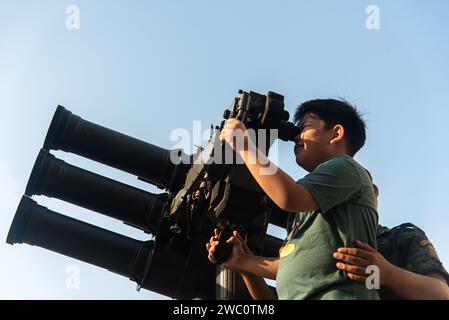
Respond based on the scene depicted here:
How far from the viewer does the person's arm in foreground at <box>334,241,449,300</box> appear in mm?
1690

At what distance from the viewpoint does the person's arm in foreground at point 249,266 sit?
7.13 feet

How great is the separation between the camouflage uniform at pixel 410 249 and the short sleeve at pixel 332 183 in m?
0.52

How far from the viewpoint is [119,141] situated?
3.95 m

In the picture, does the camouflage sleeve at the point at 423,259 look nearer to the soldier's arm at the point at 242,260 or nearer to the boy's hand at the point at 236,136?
the soldier's arm at the point at 242,260

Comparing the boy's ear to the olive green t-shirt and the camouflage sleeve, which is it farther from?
the camouflage sleeve

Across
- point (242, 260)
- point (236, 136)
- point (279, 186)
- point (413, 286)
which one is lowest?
point (413, 286)

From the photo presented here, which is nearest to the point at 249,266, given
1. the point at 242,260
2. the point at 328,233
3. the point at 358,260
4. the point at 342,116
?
the point at 242,260

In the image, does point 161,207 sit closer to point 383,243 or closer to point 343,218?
point 383,243

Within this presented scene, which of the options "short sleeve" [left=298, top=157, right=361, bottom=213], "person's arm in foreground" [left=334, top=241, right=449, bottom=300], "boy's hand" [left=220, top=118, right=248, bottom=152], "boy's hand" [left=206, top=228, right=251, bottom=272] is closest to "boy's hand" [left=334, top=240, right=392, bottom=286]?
"person's arm in foreground" [left=334, top=241, right=449, bottom=300]

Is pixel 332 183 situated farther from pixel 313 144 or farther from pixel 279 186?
pixel 313 144

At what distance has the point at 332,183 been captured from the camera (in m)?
1.84

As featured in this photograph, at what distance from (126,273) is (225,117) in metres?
1.82

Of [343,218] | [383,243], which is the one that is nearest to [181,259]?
[383,243]

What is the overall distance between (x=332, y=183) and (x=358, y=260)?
0.88 ft
